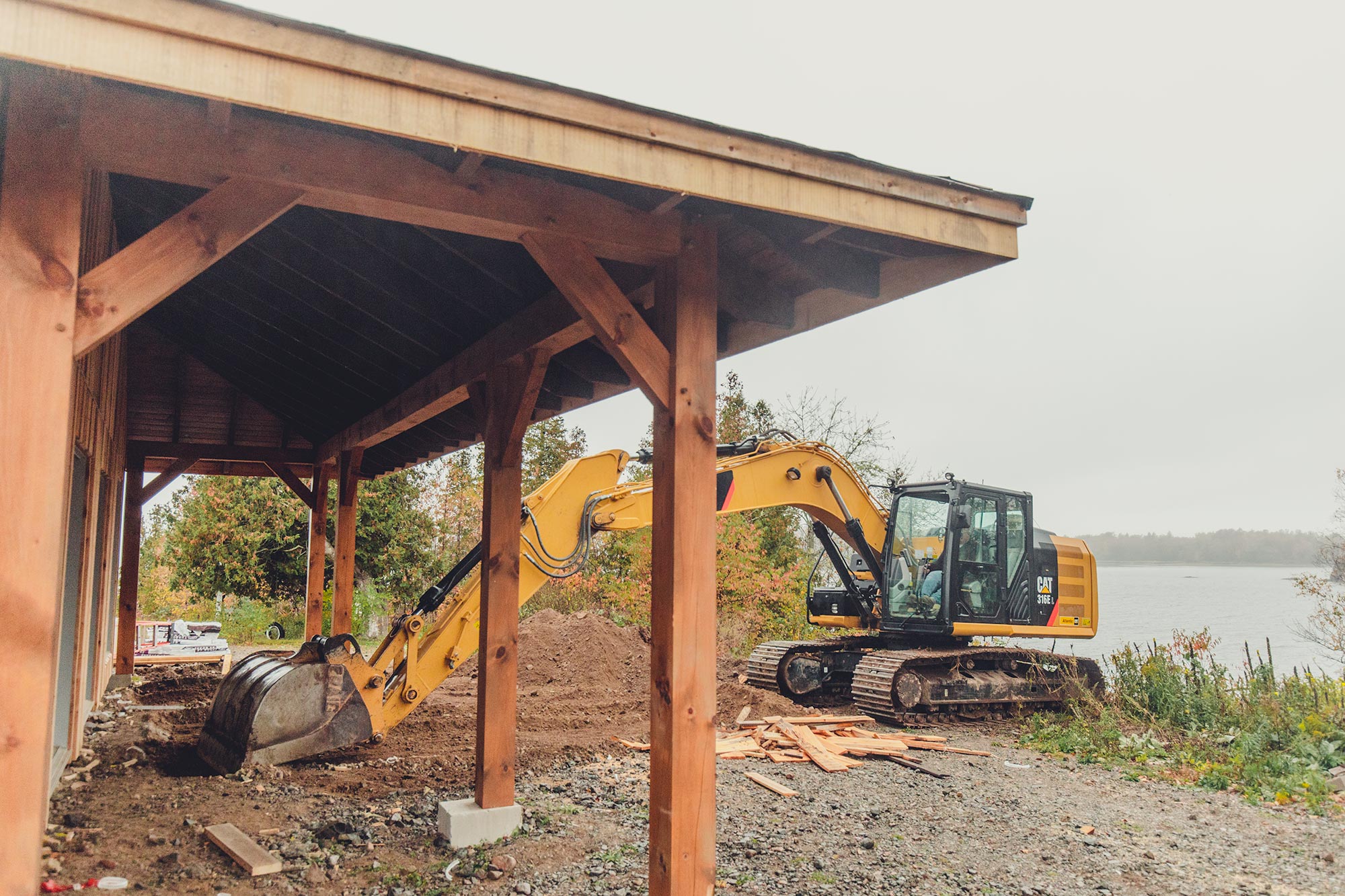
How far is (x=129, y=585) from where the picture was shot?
10.4 meters

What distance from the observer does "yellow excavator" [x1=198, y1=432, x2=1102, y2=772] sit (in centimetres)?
608

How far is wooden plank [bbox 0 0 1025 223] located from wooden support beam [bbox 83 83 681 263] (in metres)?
0.43

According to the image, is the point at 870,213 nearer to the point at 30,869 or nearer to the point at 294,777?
the point at 30,869

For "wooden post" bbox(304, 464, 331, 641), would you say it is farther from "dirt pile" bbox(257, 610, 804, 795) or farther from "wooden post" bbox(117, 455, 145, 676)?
"wooden post" bbox(117, 455, 145, 676)

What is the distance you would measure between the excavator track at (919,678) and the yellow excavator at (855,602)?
0.06 feet

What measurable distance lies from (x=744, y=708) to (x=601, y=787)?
308 cm

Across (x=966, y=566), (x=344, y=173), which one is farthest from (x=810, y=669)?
(x=344, y=173)

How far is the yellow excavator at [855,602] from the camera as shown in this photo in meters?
6.08

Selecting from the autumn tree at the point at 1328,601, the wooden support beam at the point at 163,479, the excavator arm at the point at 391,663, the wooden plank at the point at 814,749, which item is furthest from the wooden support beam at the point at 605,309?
the autumn tree at the point at 1328,601

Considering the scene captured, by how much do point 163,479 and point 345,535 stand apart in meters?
2.69

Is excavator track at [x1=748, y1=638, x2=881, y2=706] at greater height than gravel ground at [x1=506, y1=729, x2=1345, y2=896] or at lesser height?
greater

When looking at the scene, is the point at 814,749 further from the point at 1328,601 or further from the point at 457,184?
the point at 1328,601

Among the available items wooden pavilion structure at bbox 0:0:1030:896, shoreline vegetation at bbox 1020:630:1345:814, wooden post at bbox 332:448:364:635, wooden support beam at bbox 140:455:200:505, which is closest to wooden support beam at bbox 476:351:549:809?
wooden pavilion structure at bbox 0:0:1030:896

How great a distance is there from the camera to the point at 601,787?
5.96 metres
